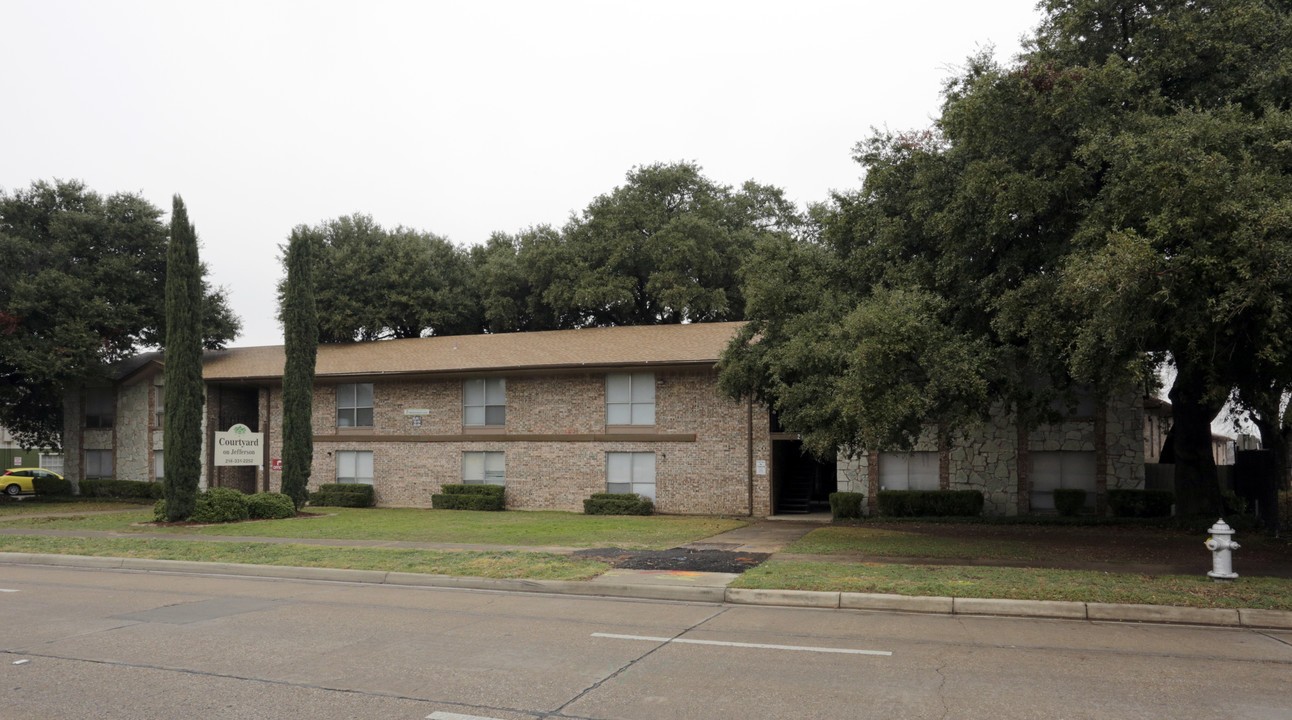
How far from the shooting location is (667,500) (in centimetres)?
2736

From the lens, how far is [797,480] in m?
29.4

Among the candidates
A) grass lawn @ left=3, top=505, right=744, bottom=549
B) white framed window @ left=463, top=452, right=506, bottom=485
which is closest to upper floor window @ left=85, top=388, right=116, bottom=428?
grass lawn @ left=3, top=505, right=744, bottom=549

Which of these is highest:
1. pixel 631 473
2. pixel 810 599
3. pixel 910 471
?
pixel 910 471

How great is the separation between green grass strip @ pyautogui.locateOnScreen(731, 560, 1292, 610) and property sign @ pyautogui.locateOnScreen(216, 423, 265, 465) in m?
19.3

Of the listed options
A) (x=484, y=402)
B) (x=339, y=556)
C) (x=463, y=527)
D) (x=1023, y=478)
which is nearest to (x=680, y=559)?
(x=339, y=556)

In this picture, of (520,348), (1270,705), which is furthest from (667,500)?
(1270,705)

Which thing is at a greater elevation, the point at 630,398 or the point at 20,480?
the point at 630,398

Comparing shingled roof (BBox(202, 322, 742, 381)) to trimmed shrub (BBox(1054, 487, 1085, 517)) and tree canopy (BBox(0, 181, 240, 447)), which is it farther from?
trimmed shrub (BBox(1054, 487, 1085, 517))

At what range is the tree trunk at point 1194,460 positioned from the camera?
64.4ft

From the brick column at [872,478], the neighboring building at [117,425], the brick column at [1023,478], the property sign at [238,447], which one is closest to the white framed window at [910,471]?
the brick column at [872,478]

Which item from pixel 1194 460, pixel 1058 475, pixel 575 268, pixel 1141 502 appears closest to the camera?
pixel 1194 460

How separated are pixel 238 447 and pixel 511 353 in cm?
917

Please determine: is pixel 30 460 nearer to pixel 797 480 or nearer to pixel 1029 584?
pixel 797 480

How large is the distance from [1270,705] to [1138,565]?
8147mm
